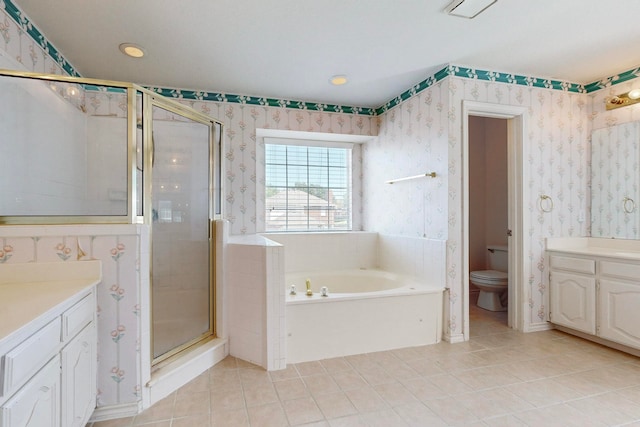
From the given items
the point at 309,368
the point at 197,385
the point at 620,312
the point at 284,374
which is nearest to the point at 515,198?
the point at 620,312

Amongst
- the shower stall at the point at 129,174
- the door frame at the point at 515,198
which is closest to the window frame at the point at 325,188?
the shower stall at the point at 129,174

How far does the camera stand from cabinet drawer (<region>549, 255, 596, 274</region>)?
2.67m

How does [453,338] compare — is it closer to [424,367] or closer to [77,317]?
[424,367]

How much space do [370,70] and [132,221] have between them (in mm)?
2192

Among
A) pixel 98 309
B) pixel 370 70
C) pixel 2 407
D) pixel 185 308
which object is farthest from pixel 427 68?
pixel 2 407

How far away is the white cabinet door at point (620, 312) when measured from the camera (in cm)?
238

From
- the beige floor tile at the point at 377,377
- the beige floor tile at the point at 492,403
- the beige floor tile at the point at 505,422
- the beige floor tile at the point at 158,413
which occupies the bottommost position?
the beige floor tile at the point at 377,377

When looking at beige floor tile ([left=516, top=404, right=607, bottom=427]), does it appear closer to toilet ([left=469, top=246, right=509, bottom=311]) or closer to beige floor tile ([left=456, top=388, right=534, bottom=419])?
beige floor tile ([left=456, top=388, right=534, bottom=419])

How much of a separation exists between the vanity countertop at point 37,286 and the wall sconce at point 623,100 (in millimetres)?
4102

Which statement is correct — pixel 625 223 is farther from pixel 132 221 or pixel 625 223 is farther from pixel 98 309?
pixel 98 309

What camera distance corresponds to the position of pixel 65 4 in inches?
74.5

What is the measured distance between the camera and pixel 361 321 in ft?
8.36

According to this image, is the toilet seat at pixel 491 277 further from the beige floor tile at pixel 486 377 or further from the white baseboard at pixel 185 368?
the white baseboard at pixel 185 368

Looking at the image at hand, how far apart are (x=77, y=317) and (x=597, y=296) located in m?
3.49
